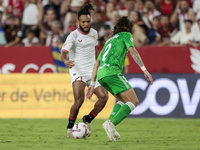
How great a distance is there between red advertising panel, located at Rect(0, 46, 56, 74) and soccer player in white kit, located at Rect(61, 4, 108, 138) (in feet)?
15.4

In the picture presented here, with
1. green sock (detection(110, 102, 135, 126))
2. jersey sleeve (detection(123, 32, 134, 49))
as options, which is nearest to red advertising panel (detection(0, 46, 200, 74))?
jersey sleeve (detection(123, 32, 134, 49))

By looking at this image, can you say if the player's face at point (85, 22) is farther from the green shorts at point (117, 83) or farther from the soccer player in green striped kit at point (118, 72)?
the green shorts at point (117, 83)

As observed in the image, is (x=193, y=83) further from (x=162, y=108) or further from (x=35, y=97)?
(x=35, y=97)

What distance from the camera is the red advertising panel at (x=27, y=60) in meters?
11.6

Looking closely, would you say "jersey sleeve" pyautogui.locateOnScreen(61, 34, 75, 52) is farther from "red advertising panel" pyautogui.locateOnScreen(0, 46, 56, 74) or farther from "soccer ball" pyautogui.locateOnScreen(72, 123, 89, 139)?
"red advertising panel" pyautogui.locateOnScreen(0, 46, 56, 74)

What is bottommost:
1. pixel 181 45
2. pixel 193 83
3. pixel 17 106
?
pixel 17 106

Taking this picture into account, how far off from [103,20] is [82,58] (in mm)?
5985

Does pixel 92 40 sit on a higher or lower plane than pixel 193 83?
higher

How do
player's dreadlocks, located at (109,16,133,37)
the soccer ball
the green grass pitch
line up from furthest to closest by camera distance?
1. the soccer ball
2. player's dreadlocks, located at (109,16,133,37)
3. the green grass pitch

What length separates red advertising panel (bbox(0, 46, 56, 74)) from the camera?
11.6m

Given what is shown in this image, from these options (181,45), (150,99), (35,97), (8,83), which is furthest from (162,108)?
(8,83)

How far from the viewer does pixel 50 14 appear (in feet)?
41.8

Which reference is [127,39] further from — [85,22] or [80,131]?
[80,131]

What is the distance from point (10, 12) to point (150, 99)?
6.33m
